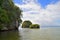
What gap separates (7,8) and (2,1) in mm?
7909

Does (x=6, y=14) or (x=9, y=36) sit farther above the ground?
(x=6, y=14)

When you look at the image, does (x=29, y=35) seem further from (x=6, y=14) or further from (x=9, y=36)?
(x=6, y=14)

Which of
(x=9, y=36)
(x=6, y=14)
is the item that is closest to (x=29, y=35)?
(x=9, y=36)

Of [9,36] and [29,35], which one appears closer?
[9,36]

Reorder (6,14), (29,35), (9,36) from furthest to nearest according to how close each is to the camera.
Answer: (6,14)
(29,35)
(9,36)

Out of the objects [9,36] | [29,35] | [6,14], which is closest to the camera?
[9,36]

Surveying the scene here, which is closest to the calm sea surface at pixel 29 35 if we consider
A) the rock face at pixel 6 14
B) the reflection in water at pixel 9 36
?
the reflection in water at pixel 9 36

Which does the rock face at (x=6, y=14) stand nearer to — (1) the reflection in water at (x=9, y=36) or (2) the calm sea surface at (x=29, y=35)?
(2) the calm sea surface at (x=29, y=35)

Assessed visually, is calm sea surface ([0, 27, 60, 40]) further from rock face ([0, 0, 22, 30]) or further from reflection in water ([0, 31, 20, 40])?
rock face ([0, 0, 22, 30])

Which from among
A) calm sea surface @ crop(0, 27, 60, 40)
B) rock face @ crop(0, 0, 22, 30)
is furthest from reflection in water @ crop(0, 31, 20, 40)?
rock face @ crop(0, 0, 22, 30)

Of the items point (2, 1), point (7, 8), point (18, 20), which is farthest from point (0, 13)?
point (18, 20)

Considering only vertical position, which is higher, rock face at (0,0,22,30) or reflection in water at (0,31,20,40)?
rock face at (0,0,22,30)

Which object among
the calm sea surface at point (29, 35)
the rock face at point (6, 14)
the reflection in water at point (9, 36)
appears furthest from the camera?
the rock face at point (6, 14)

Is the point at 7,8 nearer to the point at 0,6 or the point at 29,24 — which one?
the point at 0,6
